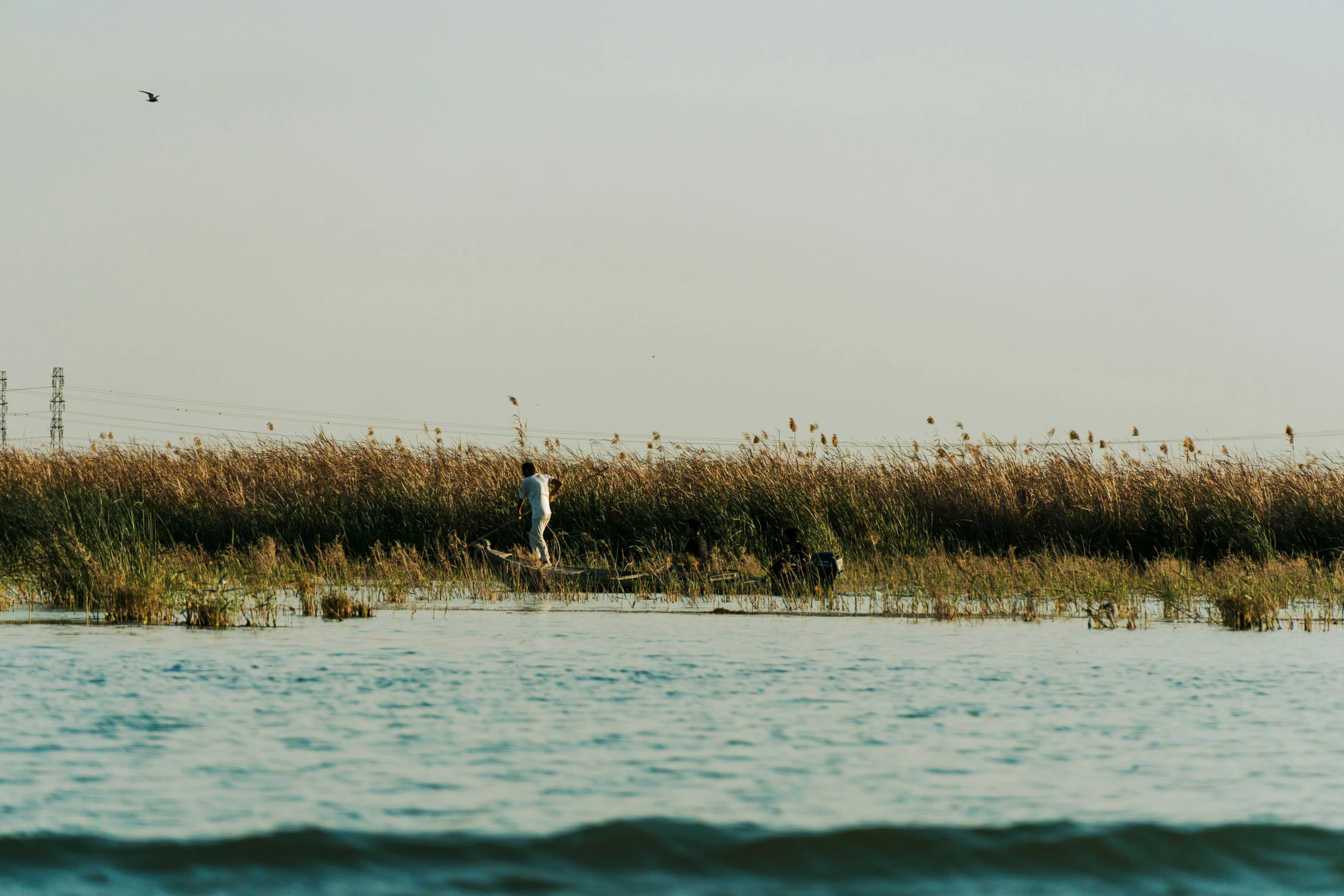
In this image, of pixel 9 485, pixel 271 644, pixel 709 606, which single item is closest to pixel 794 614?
pixel 709 606

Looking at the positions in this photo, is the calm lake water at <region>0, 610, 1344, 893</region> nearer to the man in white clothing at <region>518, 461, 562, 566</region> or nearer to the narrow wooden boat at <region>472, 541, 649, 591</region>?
the narrow wooden boat at <region>472, 541, 649, 591</region>

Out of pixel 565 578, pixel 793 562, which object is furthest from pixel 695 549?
pixel 793 562

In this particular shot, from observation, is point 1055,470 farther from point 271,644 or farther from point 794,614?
point 271,644

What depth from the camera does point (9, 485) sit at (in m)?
24.4

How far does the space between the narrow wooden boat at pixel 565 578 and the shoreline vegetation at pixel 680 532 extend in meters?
0.22

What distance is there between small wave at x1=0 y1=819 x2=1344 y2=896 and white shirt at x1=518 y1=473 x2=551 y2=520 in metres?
13.9

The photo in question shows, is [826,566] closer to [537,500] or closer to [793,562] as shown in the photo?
[793,562]

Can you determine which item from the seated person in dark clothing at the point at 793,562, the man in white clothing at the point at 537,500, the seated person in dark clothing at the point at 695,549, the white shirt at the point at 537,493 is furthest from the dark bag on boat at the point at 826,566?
the white shirt at the point at 537,493

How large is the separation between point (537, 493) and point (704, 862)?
14391 millimetres

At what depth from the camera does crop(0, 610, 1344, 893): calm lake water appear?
4641mm

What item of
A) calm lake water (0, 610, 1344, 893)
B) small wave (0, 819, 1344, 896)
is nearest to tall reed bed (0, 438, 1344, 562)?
calm lake water (0, 610, 1344, 893)

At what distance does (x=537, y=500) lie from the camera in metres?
19.0

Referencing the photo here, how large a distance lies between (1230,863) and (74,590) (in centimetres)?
1227

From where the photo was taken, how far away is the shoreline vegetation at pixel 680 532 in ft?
45.0
